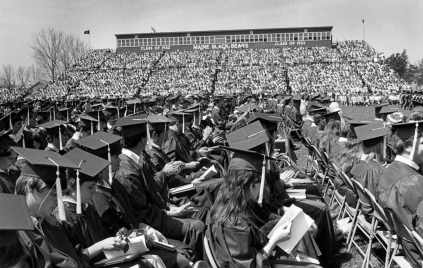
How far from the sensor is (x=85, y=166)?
344 centimetres

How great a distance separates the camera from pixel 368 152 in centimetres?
505

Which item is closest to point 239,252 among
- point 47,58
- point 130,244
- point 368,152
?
point 130,244

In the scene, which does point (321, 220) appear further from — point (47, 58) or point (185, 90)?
point (47, 58)

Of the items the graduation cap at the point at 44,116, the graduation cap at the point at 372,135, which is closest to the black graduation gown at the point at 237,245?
the graduation cap at the point at 372,135

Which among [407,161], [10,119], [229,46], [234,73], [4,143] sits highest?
[229,46]

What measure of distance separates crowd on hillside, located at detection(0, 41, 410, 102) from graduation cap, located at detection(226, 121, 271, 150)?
1440 inches

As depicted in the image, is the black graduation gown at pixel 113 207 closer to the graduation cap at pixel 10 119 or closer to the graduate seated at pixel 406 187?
the graduate seated at pixel 406 187

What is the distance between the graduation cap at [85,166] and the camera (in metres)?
3.20

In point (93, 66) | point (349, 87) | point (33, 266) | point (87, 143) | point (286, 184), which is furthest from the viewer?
point (93, 66)

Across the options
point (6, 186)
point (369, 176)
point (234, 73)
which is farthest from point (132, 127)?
point (234, 73)

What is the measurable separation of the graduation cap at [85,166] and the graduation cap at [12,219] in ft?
3.51

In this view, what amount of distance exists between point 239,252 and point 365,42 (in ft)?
177

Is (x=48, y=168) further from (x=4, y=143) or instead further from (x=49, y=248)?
→ (x=4, y=143)

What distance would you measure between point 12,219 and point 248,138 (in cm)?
221
